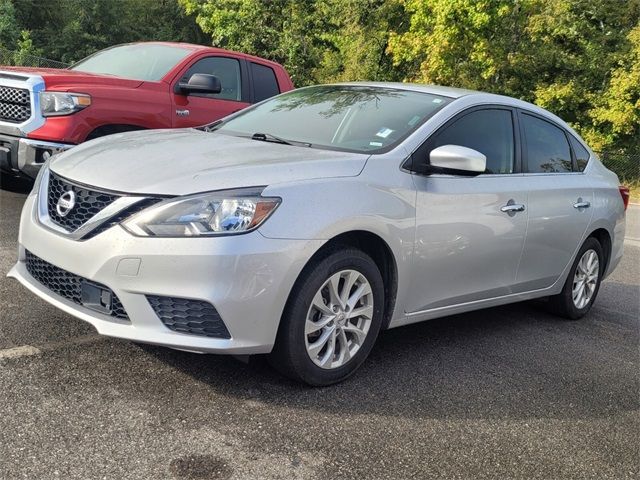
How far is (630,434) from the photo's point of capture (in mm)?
3592

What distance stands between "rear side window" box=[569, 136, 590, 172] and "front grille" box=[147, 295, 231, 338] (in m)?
3.62

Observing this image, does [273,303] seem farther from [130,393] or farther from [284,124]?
[284,124]

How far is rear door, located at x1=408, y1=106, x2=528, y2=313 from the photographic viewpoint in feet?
13.0

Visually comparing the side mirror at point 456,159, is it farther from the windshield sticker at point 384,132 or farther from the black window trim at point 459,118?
the windshield sticker at point 384,132

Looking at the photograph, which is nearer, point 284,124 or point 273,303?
point 273,303

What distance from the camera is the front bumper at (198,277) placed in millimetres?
3082

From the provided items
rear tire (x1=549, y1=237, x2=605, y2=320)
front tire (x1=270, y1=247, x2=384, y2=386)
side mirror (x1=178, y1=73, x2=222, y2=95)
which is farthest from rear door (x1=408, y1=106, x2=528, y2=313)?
side mirror (x1=178, y1=73, x2=222, y2=95)

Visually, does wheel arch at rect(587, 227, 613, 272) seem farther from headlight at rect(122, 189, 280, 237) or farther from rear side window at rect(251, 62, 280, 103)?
rear side window at rect(251, 62, 280, 103)

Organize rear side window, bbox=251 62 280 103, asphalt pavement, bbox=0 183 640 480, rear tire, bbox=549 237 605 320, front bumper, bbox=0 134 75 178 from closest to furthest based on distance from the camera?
asphalt pavement, bbox=0 183 640 480
rear tire, bbox=549 237 605 320
front bumper, bbox=0 134 75 178
rear side window, bbox=251 62 280 103

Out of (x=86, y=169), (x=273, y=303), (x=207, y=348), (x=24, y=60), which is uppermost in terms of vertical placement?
(x=86, y=169)

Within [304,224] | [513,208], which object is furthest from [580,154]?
[304,224]

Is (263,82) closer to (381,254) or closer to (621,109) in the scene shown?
(381,254)

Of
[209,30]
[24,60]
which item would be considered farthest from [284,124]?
[209,30]

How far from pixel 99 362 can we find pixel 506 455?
6.72 ft
